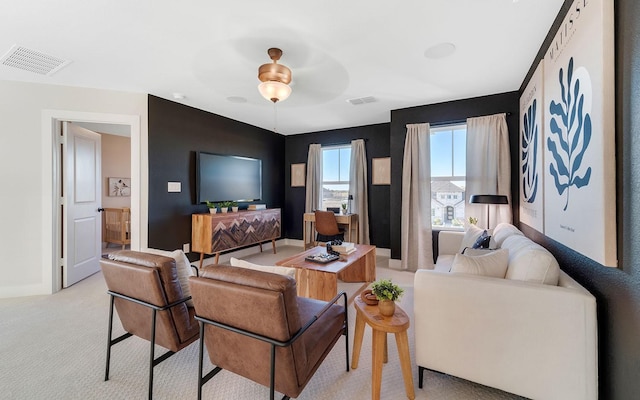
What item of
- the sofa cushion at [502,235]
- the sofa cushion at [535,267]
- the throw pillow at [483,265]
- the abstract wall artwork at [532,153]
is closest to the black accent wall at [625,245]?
the sofa cushion at [535,267]

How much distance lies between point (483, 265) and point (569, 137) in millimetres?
954

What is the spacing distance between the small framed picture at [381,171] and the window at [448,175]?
93 centimetres

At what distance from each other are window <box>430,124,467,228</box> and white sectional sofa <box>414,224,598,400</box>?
2528 mm

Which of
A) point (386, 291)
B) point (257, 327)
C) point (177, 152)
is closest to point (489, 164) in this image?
point (386, 291)

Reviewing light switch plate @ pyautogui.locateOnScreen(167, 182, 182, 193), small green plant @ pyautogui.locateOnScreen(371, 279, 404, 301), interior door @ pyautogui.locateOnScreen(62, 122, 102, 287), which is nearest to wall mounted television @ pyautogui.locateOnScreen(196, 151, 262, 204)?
light switch plate @ pyautogui.locateOnScreen(167, 182, 182, 193)

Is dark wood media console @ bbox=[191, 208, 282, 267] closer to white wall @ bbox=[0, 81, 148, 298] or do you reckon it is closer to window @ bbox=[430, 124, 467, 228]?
white wall @ bbox=[0, 81, 148, 298]

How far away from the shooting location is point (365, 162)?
5078 millimetres

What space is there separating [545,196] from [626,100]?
1.12 m

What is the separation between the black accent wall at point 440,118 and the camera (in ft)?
11.1

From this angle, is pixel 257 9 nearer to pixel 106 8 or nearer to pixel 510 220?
pixel 106 8

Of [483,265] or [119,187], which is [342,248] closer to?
[483,265]

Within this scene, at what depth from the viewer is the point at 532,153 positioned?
2.54m

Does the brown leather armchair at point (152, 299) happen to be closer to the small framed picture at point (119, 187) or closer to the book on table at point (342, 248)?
the book on table at point (342, 248)

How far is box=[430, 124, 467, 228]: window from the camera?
3957mm
